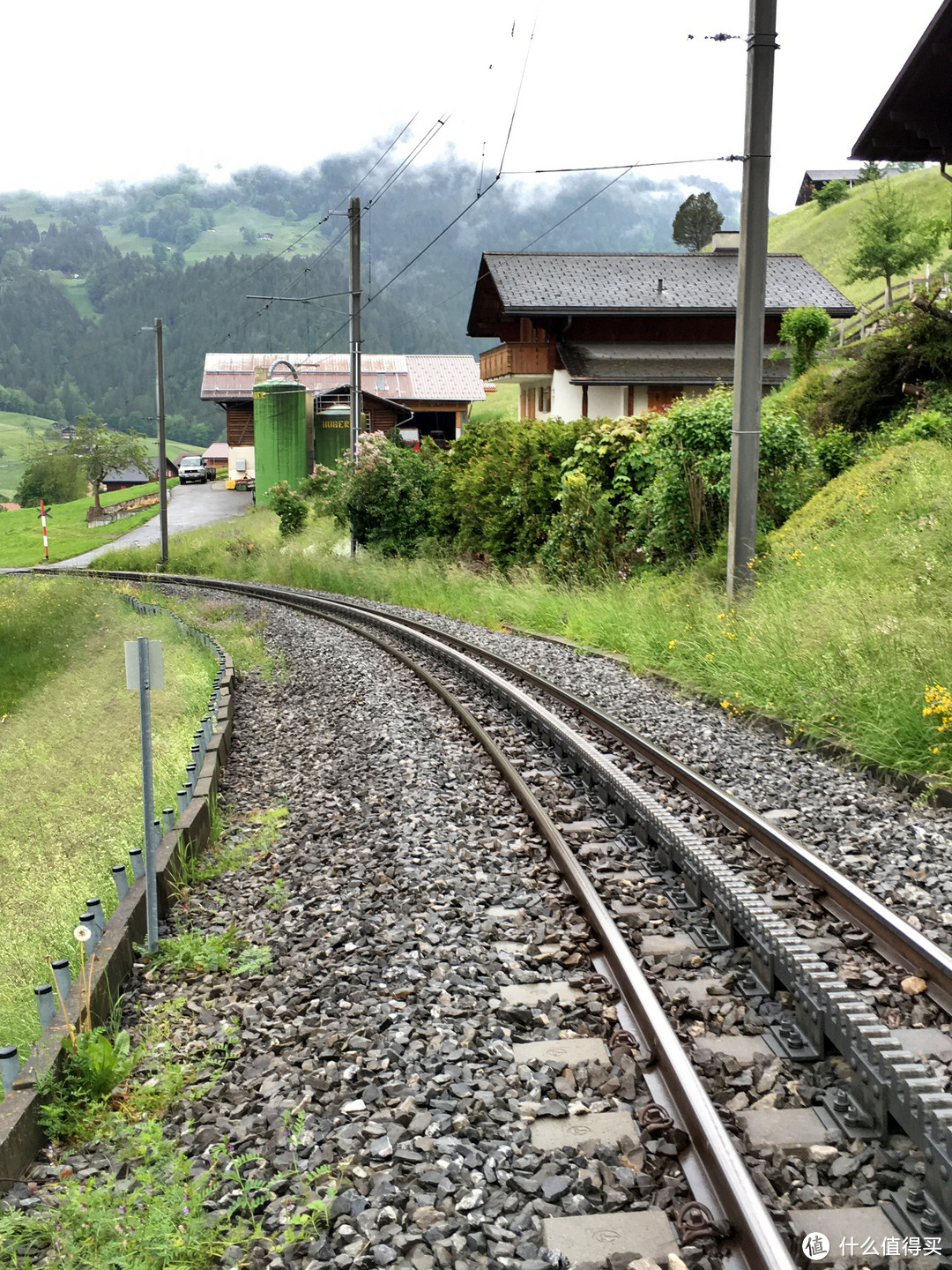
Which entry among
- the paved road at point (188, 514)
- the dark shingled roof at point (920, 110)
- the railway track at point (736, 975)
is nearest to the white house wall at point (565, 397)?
the dark shingled roof at point (920, 110)

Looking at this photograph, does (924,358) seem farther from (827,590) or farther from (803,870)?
(803,870)

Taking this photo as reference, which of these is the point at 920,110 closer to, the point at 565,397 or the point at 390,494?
the point at 390,494

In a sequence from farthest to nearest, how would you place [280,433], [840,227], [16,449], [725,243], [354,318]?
[16,449] < [840,227] < [280,433] < [725,243] < [354,318]

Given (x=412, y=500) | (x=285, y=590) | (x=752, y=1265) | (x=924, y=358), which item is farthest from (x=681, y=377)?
(x=752, y=1265)

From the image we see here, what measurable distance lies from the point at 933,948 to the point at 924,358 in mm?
13597

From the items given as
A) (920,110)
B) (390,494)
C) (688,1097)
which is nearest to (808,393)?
(920,110)

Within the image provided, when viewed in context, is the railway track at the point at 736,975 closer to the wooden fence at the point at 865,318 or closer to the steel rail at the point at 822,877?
the steel rail at the point at 822,877

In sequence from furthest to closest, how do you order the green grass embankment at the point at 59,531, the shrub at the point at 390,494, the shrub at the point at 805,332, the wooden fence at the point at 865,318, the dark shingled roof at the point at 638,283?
1. the green grass embankment at the point at 59,531
2. the dark shingled roof at the point at 638,283
3. the wooden fence at the point at 865,318
4. the shrub at the point at 805,332
5. the shrub at the point at 390,494

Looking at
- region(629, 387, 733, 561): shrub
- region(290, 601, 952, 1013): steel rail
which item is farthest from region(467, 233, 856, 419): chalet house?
region(290, 601, 952, 1013): steel rail

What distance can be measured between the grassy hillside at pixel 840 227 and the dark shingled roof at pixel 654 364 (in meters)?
33.1

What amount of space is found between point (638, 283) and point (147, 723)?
1583 inches

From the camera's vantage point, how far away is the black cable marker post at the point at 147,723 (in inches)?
213

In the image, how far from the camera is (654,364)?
130ft

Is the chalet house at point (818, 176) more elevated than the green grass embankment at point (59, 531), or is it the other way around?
the chalet house at point (818, 176)
